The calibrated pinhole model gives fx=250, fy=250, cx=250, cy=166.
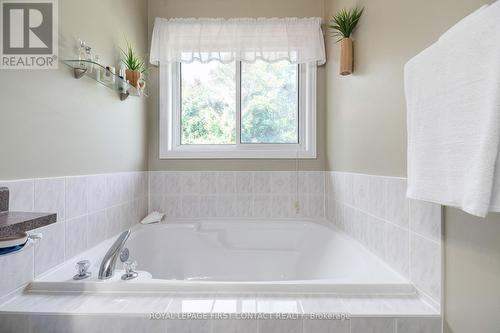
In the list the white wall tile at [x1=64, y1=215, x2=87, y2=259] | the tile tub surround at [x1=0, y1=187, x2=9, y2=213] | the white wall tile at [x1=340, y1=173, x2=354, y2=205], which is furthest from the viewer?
the white wall tile at [x1=340, y1=173, x2=354, y2=205]

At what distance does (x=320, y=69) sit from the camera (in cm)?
219

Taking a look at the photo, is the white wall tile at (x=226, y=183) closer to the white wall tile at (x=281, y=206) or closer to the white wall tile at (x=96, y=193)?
the white wall tile at (x=281, y=206)

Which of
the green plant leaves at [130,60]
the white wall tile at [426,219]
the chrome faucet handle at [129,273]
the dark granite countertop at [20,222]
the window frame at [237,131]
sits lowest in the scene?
the chrome faucet handle at [129,273]

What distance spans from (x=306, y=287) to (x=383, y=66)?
44.1 inches

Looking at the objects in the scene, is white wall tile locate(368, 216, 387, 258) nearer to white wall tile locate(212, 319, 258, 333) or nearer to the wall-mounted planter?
white wall tile locate(212, 319, 258, 333)

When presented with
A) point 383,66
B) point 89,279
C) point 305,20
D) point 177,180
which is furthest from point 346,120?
point 89,279

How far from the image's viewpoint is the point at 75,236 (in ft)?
4.17

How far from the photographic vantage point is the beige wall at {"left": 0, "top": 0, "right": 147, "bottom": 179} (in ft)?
3.14

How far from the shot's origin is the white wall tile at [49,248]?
105 cm

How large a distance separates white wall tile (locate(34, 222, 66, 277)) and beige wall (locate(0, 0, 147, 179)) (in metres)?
0.25

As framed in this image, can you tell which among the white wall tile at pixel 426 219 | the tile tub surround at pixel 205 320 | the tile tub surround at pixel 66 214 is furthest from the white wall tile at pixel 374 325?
the tile tub surround at pixel 66 214

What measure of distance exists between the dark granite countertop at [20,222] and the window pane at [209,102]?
62.5 inches

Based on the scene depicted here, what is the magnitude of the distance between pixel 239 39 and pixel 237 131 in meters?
0.77

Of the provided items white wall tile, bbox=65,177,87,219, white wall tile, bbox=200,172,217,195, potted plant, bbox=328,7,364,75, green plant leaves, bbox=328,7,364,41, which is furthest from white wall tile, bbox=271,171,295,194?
white wall tile, bbox=65,177,87,219
